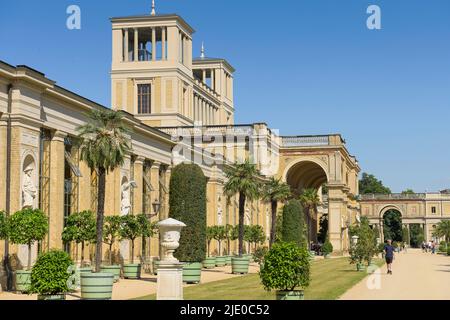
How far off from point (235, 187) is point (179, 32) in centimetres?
2856

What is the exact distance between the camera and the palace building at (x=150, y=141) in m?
27.2

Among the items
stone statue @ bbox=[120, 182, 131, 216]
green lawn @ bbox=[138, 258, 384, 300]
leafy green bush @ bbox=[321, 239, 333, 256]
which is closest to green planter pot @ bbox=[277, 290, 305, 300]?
green lawn @ bbox=[138, 258, 384, 300]

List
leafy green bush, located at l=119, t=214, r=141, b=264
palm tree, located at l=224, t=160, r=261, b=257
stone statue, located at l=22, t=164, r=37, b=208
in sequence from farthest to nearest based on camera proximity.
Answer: palm tree, located at l=224, t=160, r=261, b=257, leafy green bush, located at l=119, t=214, r=141, b=264, stone statue, located at l=22, t=164, r=37, b=208

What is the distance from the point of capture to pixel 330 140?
83562mm

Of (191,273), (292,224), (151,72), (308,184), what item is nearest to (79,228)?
(191,273)

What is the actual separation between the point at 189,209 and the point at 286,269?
16104mm

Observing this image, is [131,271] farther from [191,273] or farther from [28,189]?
[28,189]

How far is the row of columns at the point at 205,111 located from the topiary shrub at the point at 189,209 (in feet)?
132

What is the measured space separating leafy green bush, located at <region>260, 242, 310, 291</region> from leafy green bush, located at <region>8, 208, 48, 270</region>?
27.1 ft

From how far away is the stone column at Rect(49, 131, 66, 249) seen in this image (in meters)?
29.8

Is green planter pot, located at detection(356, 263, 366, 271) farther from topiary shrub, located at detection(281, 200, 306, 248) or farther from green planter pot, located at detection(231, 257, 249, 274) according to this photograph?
topiary shrub, located at detection(281, 200, 306, 248)

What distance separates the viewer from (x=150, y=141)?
4309cm
